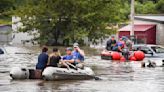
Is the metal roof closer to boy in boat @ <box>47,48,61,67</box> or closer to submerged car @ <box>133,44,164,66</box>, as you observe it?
submerged car @ <box>133,44,164,66</box>

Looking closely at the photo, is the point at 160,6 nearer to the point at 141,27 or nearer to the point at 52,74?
the point at 141,27

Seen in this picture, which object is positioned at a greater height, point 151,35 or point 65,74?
point 65,74

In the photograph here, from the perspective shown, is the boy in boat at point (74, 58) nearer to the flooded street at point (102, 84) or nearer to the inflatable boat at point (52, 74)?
the inflatable boat at point (52, 74)

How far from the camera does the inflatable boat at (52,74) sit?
21328 millimetres

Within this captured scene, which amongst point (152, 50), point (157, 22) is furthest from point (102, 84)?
point (157, 22)

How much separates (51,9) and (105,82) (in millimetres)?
38620

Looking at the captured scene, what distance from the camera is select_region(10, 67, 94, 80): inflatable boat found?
840 inches

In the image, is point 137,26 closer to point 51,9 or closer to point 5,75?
point 51,9

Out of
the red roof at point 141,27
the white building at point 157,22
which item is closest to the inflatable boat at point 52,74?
the white building at point 157,22

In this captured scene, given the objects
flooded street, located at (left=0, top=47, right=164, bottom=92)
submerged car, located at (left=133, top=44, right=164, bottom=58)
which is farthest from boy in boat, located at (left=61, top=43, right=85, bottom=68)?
submerged car, located at (left=133, top=44, right=164, bottom=58)

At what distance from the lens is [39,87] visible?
19.7 metres

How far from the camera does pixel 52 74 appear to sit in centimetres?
2136

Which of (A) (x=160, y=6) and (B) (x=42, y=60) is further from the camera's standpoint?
(A) (x=160, y=6)

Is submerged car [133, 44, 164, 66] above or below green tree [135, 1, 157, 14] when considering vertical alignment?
below
